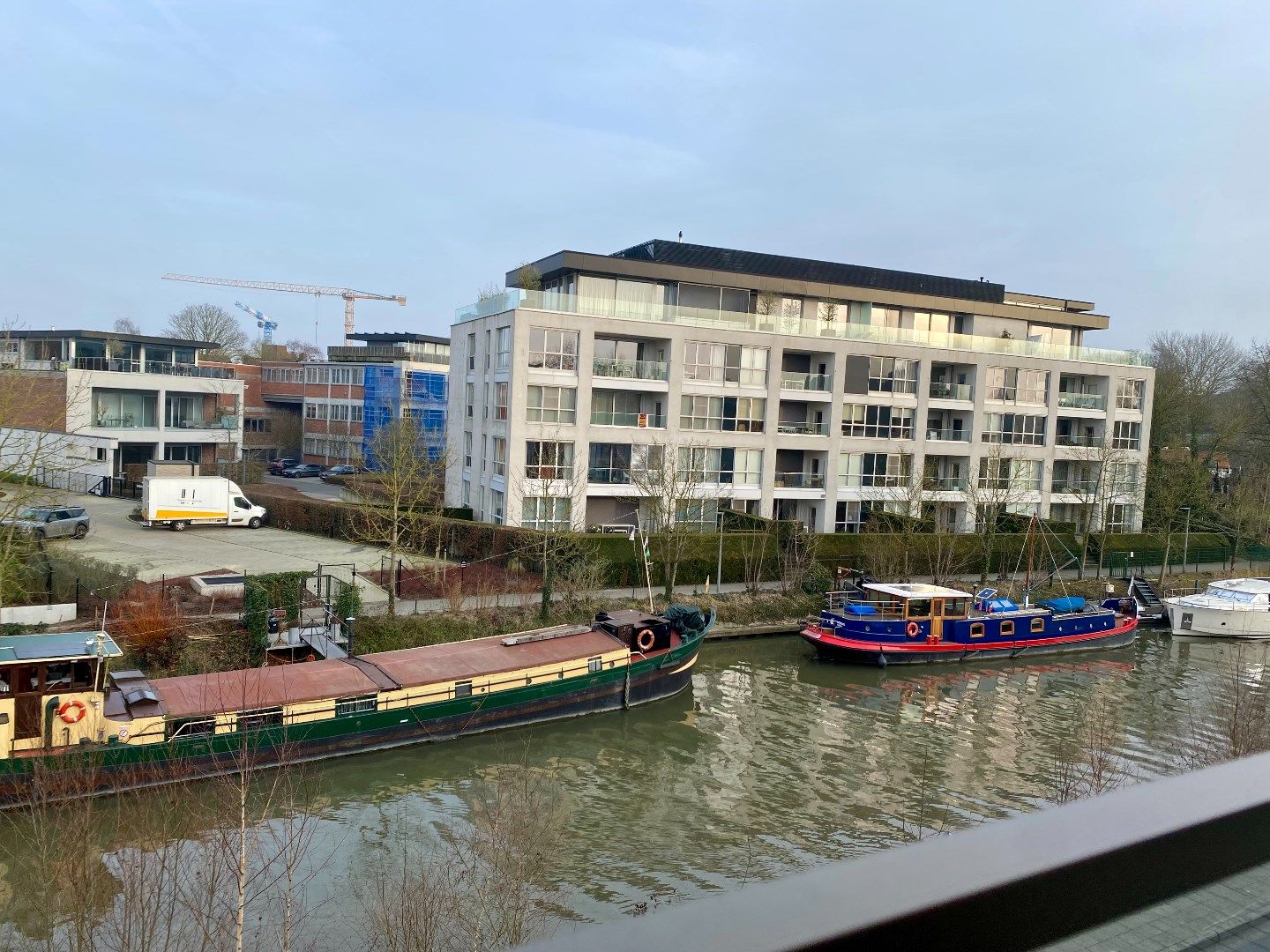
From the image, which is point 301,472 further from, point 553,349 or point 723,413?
point 723,413

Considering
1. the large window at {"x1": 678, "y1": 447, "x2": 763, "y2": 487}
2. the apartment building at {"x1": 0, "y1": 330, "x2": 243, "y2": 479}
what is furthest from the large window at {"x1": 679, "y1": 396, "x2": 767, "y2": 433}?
the apartment building at {"x1": 0, "y1": 330, "x2": 243, "y2": 479}

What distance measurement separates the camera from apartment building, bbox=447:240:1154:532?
39.5m

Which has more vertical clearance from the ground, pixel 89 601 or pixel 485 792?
pixel 89 601

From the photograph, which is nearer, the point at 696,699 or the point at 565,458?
the point at 696,699

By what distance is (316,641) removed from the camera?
25.7m

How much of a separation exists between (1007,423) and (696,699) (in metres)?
29.6

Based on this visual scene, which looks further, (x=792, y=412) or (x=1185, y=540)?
(x=792, y=412)

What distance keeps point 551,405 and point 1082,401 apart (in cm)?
2802

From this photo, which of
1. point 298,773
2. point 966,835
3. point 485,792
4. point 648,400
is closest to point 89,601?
point 298,773

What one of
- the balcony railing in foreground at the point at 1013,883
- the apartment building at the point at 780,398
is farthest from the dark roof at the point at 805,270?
the balcony railing in foreground at the point at 1013,883

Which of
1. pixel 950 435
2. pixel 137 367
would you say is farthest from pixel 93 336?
pixel 950 435

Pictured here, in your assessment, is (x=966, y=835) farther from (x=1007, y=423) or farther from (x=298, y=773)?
(x=1007, y=423)

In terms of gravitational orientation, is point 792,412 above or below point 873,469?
above

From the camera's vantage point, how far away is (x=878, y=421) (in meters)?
46.3
